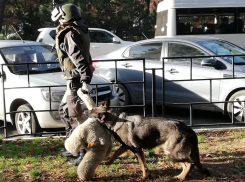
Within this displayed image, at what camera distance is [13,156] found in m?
5.55

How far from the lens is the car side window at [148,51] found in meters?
8.62

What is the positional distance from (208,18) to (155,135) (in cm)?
1220

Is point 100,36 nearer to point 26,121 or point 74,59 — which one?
point 26,121

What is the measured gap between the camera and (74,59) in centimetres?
457

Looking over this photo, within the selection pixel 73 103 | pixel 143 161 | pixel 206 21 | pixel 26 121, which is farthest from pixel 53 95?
pixel 206 21

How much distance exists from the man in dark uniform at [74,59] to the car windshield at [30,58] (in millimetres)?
2333

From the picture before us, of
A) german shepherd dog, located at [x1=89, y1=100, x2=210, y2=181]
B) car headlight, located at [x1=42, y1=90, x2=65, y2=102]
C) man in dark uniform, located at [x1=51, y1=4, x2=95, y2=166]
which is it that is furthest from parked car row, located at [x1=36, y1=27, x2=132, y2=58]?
german shepherd dog, located at [x1=89, y1=100, x2=210, y2=181]

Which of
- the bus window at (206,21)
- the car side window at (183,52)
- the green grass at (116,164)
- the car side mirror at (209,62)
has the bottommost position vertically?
the green grass at (116,164)

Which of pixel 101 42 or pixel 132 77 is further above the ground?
pixel 101 42

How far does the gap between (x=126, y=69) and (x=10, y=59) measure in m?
2.52

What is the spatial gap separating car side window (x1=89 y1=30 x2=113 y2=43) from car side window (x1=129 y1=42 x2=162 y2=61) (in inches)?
334

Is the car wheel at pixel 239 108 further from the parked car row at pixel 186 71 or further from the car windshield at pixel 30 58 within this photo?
the car windshield at pixel 30 58

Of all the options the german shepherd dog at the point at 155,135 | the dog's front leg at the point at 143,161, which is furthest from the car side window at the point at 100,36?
the dog's front leg at the point at 143,161

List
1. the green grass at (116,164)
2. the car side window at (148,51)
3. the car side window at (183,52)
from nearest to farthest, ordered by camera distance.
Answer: the green grass at (116,164) → the car side window at (183,52) → the car side window at (148,51)
